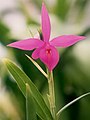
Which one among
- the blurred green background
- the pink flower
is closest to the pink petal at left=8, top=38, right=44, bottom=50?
the pink flower

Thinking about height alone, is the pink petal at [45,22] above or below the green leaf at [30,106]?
above

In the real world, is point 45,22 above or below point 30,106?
above

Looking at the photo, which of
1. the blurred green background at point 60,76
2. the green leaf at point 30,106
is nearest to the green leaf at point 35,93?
the green leaf at point 30,106

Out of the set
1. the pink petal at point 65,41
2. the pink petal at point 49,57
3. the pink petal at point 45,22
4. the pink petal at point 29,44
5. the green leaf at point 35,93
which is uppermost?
the pink petal at point 45,22

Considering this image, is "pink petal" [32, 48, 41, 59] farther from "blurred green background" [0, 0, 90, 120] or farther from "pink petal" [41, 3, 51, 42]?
"blurred green background" [0, 0, 90, 120]

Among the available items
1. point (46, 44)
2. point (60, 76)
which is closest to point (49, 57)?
point (46, 44)

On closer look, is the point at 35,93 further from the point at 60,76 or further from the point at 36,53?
the point at 60,76

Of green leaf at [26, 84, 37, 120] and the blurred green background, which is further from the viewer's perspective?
the blurred green background

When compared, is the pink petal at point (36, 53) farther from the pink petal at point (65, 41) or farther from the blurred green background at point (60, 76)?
the blurred green background at point (60, 76)
